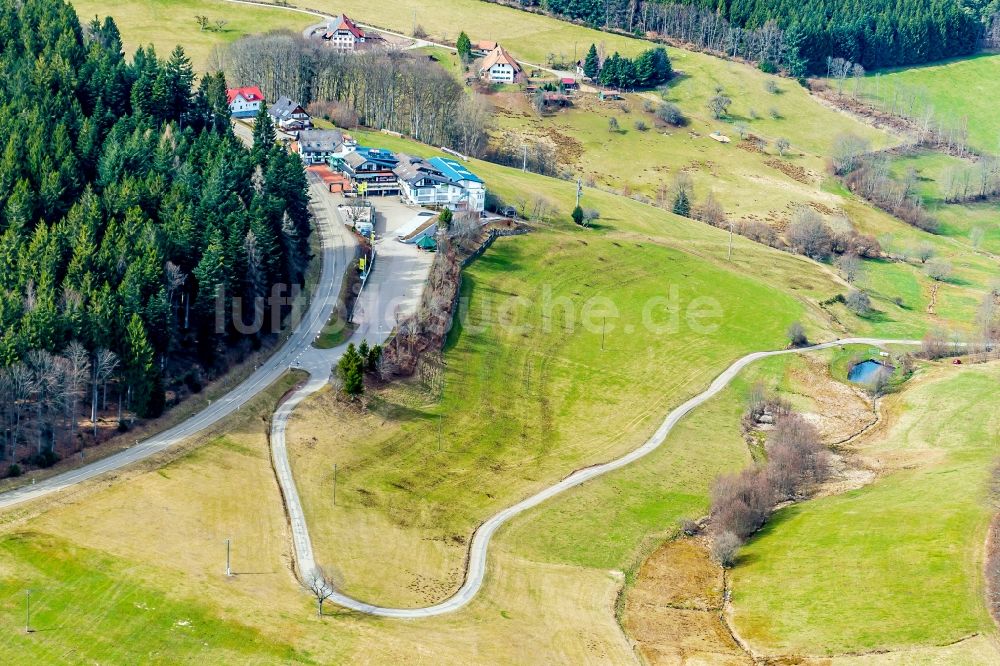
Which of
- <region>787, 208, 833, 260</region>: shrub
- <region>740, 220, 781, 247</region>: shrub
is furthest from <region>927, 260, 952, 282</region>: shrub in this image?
<region>740, 220, 781, 247</region>: shrub

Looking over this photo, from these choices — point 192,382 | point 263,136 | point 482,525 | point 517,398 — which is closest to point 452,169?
point 263,136

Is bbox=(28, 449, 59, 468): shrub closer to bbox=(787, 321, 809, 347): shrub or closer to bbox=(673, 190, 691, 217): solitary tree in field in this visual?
bbox=(787, 321, 809, 347): shrub

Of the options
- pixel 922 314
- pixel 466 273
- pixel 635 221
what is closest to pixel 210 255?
pixel 466 273

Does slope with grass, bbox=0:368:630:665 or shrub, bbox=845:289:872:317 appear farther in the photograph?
shrub, bbox=845:289:872:317

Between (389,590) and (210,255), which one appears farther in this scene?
→ (210,255)

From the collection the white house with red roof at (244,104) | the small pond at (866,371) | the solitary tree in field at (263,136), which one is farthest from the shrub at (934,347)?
the white house with red roof at (244,104)

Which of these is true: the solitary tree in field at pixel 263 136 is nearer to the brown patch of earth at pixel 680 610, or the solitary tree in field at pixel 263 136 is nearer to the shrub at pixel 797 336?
the shrub at pixel 797 336

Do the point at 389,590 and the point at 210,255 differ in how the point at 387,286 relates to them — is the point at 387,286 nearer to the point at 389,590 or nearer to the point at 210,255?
the point at 210,255
